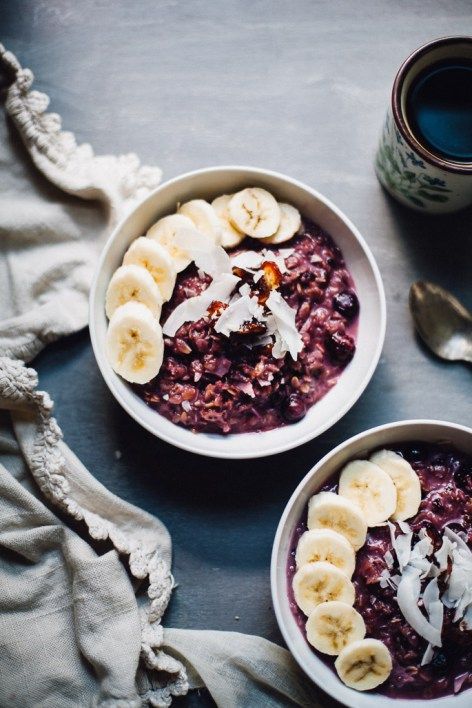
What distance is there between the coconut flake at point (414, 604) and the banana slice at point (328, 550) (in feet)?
0.53

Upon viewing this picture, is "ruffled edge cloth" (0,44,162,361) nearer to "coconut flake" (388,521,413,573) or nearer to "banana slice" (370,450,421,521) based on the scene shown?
"banana slice" (370,450,421,521)

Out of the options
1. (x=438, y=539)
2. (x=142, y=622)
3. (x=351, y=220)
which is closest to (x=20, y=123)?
(x=351, y=220)

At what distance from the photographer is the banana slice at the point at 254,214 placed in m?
2.49

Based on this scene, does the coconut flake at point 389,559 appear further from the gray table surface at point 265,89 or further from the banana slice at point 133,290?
the banana slice at point 133,290

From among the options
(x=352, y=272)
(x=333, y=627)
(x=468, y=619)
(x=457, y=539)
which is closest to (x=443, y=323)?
→ (x=352, y=272)

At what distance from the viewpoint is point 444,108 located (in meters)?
2.43

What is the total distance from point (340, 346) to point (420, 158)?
0.61m

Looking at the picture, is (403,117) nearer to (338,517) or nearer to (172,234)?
(172,234)

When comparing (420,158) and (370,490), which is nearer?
(420,158)

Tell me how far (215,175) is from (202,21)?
626 mm

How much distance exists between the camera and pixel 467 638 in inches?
93.2

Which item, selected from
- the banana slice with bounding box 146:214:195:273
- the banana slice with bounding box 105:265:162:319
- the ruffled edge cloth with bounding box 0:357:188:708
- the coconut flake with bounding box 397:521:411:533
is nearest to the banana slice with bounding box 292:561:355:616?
the coconut flake with bounding box 397:521:411:533

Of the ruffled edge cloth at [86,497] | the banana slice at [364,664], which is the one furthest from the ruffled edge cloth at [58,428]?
the banana slice at [364,664]

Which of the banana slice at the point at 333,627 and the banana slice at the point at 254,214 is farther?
the banana slice at the point at 254,214
